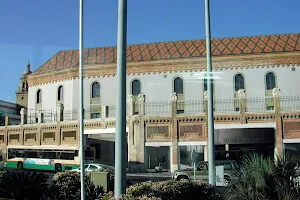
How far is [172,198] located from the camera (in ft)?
33.7

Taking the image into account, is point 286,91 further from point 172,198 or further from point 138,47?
point 172,198

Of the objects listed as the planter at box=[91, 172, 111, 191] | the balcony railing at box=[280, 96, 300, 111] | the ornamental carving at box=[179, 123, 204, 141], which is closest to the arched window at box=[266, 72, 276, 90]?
the balcony railing at box=[280, 96, 300, 111]

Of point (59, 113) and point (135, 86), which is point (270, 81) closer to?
point (135, 86)

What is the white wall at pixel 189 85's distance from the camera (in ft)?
146

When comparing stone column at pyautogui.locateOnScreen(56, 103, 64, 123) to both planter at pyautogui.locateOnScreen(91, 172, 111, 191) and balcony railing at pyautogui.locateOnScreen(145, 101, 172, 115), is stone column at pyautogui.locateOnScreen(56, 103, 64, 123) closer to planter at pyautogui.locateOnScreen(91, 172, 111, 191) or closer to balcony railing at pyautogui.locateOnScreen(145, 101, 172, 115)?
balcony railing at pyautogui.locateOnScreen(145, 101, 172, 115)

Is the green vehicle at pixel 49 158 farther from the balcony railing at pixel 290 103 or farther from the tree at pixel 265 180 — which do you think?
Result: the tree at pixel 265 180

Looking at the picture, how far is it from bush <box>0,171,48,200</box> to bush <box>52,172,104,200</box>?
42 centimetres

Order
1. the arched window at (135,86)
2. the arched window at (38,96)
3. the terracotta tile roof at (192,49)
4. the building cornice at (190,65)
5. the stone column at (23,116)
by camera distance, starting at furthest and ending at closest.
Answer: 1. the arched window at (38,96)
2. the stone column at (23,116)
3. the arched window at (135,86)
4. the terracotta tile roof at (192,49)
5. the building cornice at (190,65)

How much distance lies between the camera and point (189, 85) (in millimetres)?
46219

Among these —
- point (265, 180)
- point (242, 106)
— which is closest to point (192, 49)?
point (242, 106)

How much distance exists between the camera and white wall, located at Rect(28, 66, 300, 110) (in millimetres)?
44375

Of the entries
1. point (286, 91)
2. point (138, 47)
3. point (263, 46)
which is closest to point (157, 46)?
point (138, 47)

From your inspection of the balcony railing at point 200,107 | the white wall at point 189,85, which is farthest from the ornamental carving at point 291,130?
the white wall at point 189,85

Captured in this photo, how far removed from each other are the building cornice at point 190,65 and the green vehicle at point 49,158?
37.4ft
